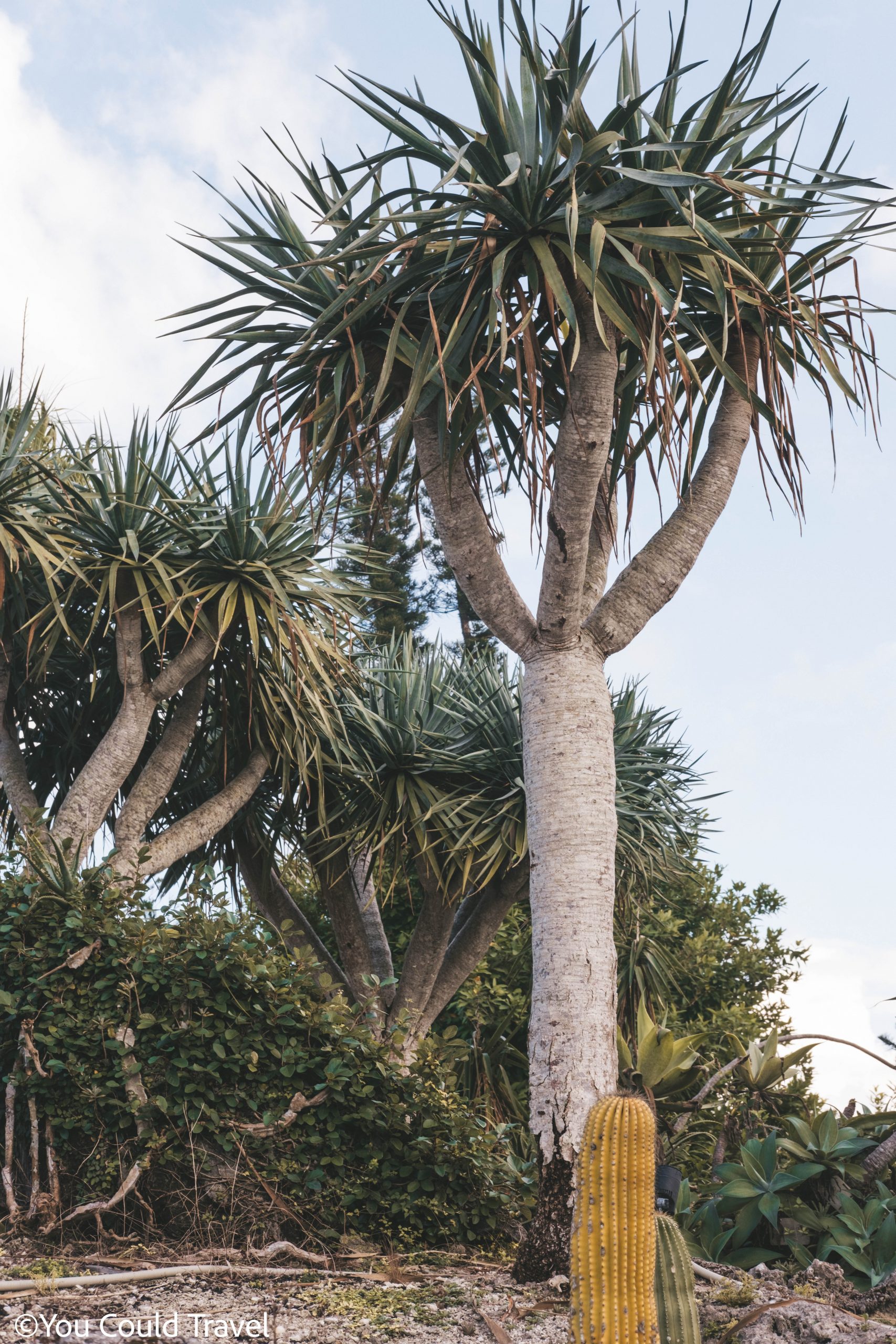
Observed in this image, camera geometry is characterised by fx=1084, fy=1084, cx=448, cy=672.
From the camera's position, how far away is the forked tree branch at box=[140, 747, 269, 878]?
22.4 ft

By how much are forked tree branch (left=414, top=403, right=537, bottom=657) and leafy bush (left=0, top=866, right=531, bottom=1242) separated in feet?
6.16

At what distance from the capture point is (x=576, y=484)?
4.43 meters

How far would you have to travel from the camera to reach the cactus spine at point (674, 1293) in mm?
3020

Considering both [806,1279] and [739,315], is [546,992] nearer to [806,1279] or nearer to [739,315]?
[806,1279]

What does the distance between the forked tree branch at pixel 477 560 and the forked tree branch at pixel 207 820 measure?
2.85m

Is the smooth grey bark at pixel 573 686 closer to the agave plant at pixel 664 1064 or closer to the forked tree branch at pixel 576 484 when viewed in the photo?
the forked tree branch at pixel 576 484

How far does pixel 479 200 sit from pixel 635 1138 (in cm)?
349

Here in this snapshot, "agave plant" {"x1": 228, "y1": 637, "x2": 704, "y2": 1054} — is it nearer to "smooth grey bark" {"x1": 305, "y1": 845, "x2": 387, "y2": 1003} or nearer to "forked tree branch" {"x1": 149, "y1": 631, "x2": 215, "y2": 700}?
"smooth grey bark" {"x1": 305, "y1": 845, "x2": 387, "y2": 1003}

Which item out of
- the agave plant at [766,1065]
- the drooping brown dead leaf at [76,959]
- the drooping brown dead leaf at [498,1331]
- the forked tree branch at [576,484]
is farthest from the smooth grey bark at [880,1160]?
the drooping brown dead leaf at [76,959]

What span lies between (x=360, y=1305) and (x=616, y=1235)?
122 cm

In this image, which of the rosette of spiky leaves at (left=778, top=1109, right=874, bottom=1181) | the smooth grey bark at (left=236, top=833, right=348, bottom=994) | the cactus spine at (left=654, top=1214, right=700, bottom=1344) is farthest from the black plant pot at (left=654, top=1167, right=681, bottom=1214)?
the smooth grey bark at (left=236, top=833, right=348, bottom=994)

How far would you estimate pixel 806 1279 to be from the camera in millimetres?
3973

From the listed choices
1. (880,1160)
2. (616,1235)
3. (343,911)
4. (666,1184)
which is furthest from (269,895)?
(616,1235)

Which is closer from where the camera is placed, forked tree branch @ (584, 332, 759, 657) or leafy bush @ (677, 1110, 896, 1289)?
leafy bush @ (677, 1110, 896, 1289)
